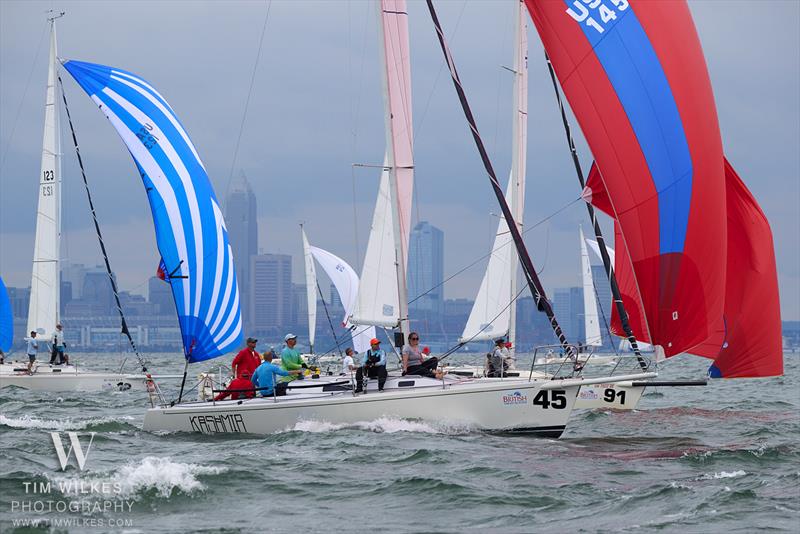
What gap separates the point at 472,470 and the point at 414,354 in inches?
148

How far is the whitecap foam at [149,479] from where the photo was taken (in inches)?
449

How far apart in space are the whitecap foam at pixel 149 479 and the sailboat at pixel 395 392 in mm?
3111

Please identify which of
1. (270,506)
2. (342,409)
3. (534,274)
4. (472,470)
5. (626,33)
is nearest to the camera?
(270,506)

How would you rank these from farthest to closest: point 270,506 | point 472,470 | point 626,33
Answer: point 626,33, point 472,470, point 270,506

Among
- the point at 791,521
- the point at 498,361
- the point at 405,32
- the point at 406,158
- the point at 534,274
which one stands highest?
the point at 405,32

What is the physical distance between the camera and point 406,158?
720 inches

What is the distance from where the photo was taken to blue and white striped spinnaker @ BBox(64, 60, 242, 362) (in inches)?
682

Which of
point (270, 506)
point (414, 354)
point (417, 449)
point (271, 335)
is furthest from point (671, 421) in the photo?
point (271, 335)

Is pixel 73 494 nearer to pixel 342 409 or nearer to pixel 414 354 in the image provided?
pixel 342 409

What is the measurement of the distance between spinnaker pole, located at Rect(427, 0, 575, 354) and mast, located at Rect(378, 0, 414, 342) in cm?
70

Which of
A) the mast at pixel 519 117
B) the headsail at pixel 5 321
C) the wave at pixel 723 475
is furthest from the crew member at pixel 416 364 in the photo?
the headsail at pixel 5 321

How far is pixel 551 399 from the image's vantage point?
49.4 ft

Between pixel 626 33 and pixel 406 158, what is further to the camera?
pixel 406 158

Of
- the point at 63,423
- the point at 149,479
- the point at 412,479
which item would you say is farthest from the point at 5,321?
the point at 412,479
